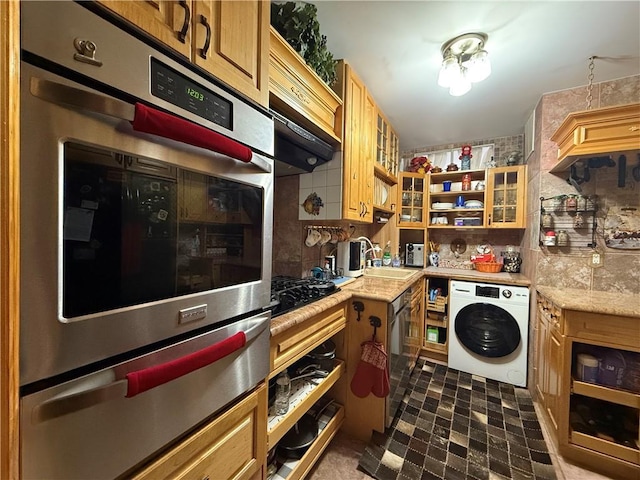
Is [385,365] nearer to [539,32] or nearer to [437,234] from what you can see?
[539,32]

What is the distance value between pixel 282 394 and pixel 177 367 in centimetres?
81

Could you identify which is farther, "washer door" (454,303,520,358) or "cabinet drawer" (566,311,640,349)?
"washer door" (454,303,520,358)

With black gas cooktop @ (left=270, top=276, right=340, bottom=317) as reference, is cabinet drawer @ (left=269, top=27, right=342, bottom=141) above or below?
above

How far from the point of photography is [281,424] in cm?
110

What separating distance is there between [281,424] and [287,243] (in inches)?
44.5

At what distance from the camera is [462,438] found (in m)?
1.66

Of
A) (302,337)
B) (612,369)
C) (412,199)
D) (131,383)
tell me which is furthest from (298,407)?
(412,199)

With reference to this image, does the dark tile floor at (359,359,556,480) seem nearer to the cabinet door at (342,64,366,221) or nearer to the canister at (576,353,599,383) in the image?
the canister at (576,353,599,383)

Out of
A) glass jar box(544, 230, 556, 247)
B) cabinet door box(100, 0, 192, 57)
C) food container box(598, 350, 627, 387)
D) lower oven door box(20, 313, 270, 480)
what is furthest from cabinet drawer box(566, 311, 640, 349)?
cabinet door box(100, 0, 192, 57)

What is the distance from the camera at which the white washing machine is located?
2.25 m

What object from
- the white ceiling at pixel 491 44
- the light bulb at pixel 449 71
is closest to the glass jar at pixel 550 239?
the white ceiling at pixel 491 44

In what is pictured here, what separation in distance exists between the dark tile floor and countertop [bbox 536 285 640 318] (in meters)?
0.90

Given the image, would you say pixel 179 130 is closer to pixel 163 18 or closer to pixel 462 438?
pixel 163 18

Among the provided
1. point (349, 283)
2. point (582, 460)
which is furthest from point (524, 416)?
point (349, 283)
